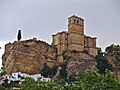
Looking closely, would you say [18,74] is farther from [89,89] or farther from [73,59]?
[89,89]

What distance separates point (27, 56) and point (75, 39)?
31.3 feet

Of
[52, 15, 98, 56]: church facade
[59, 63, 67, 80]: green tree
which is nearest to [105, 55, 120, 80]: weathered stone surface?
[52, 15, 98, 56]: church facade

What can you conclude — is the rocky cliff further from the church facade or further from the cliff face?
the church facade

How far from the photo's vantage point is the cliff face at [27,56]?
198 feet

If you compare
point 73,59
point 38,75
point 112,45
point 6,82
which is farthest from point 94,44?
point 6,82

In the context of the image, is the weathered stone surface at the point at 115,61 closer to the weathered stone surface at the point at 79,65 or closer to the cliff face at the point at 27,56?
the weathered stone surface at the point at 79,65

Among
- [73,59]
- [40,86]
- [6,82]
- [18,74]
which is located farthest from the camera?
[73,59]

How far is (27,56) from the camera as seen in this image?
2418 inches

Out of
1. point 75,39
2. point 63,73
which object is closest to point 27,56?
point 63,73

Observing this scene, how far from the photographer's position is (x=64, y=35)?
66500 millimetres

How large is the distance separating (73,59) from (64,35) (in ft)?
19.5

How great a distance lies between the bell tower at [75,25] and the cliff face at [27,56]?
4947 millimetres

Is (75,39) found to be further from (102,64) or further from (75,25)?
(102,64)

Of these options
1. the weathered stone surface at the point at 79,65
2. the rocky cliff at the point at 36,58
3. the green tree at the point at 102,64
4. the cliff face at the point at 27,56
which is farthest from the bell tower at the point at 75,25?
the weathered stone surface at the point at 79,65
